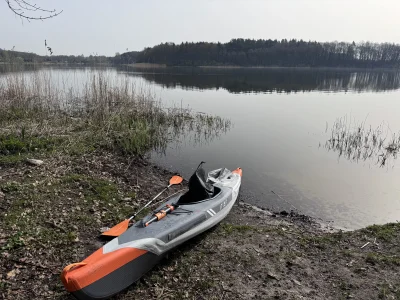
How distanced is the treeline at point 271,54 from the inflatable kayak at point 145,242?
82015mm

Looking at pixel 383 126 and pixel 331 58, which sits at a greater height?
pixel 331 58

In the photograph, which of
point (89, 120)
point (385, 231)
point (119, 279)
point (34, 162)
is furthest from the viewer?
point (89, 120)

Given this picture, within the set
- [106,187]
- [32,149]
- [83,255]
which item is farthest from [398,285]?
[32,149]

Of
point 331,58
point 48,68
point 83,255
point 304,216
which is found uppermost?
point 331,58

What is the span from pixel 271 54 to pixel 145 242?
93.2 meters

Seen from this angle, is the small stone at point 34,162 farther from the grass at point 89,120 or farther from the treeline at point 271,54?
the treeline at point 271,54

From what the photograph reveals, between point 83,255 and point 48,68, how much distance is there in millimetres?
10920

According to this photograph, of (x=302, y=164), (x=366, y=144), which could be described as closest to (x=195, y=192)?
(x=302, y=164)

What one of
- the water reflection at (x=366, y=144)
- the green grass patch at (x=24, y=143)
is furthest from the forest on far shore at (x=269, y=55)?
the green grass patch at (x=24, y=143)

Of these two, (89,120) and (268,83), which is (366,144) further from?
(268,83)

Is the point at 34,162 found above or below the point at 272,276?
above

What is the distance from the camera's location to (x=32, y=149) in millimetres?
6637

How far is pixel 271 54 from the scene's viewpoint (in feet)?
291

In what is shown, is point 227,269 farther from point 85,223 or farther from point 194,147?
point 194,147
